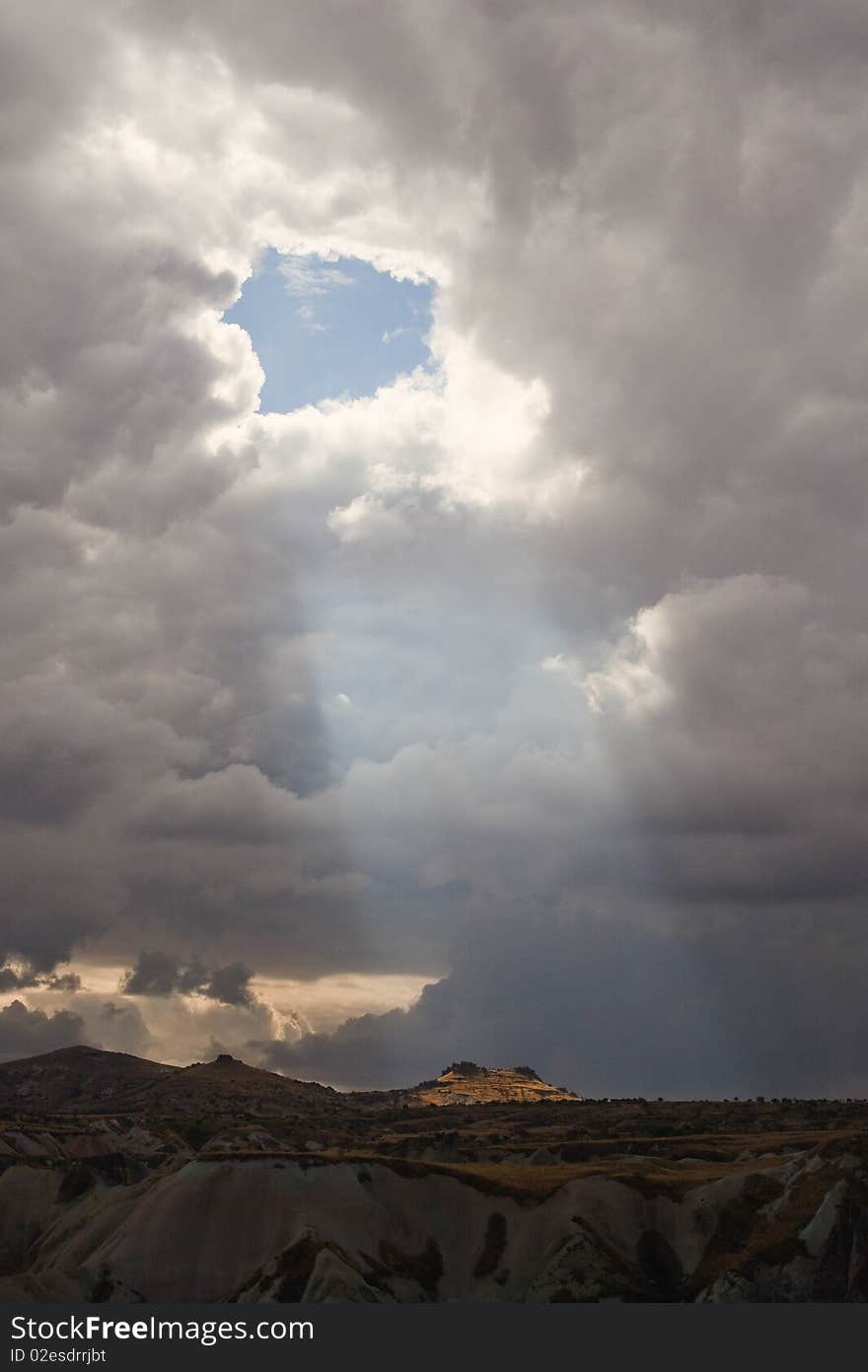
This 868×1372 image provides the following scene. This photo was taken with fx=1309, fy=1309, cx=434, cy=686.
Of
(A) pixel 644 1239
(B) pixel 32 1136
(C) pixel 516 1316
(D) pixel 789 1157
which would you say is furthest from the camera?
(B) pixel 32 1136

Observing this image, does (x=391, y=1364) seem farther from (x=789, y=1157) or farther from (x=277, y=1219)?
(x=789, y=1157)

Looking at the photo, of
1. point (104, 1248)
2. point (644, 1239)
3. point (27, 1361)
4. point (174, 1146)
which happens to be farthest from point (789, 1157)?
point (174, 1146)

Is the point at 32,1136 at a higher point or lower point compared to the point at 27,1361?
higher

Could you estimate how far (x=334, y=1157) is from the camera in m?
139

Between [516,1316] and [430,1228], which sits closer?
[516,1316]

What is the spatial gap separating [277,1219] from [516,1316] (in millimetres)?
27327

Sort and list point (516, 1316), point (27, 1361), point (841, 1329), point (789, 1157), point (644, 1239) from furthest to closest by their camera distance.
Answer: point (789, 1157) → point (644, 1239) → point (516, 1316) → point (841, 1329) → point (27, 1361)

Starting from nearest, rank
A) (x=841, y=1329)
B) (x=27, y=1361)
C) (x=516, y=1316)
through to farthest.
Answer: (x=27, y=1361) < (x=841, y=1329) < (x=516, y=1316)

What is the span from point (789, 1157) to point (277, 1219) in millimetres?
52589

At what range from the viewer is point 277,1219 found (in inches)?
5157

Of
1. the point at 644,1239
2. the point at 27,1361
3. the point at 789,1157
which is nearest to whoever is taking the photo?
the point at 27,1361

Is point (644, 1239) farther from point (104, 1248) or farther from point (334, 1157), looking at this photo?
point (104, 1248)

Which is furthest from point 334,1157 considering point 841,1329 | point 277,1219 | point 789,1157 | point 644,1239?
point 841,1329

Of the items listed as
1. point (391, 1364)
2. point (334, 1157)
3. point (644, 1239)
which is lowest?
point (391, 1364)
